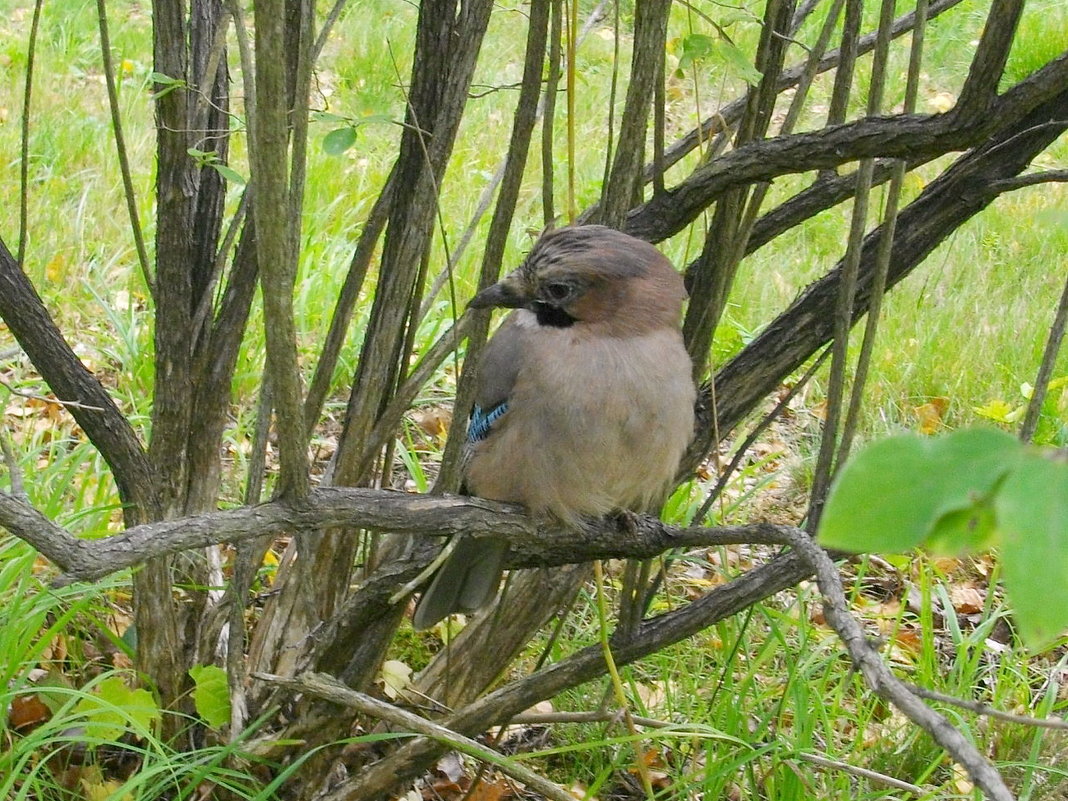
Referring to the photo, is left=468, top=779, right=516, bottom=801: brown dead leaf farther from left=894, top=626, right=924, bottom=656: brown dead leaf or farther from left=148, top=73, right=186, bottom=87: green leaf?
left=148, top=73, right=186, bottom=87: green leaf

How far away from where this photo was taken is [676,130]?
19.5 ft

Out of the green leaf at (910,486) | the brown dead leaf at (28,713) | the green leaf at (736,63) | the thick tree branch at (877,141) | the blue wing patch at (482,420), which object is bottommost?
the brown dead leaf at (28,713)

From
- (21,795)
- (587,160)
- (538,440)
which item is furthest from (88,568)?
(587,160)

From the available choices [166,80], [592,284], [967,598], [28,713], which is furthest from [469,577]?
[967,598]

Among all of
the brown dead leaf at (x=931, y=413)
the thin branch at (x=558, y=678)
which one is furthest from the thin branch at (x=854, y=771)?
the brown dead leaf at (x=931, y=413)

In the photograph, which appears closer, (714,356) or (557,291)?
(557,291)

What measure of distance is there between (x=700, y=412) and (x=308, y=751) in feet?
3.55

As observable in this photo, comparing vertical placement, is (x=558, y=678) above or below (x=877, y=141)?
below

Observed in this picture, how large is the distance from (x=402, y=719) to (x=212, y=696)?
1.76 ft

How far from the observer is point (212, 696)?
8.19 ft

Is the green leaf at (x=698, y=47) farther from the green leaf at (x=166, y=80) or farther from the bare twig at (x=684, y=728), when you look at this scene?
the bare twig at (x=684, y=728)

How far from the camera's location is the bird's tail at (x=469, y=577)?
256 centimetres

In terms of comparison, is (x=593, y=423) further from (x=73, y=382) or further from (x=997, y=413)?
(x=997, y=413)

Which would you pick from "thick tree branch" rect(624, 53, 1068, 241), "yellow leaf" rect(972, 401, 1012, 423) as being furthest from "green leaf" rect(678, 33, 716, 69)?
"yellow leaf" rect(972, 401, 1012, 423)
